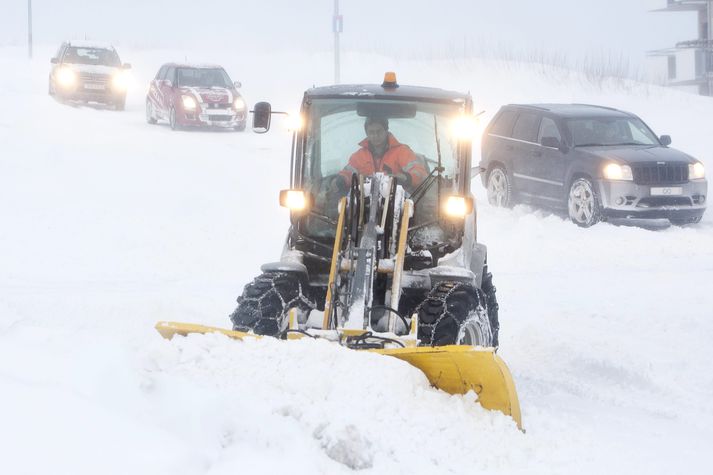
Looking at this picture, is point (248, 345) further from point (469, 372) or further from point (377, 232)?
point (377, 232)

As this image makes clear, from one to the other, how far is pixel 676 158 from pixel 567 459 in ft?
38.6

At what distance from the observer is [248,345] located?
600 centimetres

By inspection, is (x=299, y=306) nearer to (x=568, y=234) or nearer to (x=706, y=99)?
(x=568, y=234)

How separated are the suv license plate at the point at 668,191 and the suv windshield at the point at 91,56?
1729 cm

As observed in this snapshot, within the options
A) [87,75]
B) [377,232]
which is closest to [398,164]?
[377,232]

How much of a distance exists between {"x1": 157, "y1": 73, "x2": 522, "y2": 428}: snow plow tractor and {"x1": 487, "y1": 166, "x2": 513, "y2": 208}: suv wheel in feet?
32.9

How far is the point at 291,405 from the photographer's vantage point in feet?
17.5

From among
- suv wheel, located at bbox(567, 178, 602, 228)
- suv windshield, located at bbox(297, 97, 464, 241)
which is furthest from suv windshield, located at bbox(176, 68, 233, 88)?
suv windshield, located at bbox(297, 97, 464, 241)

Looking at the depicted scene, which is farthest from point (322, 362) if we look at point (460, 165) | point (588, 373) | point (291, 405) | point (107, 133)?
point (107, 133)

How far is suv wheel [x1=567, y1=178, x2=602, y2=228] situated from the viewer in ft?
53.4

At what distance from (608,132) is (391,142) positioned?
10362mm

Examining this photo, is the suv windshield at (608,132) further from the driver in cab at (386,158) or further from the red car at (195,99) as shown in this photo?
the red car at (195,99)

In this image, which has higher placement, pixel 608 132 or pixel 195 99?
pixel 195 99

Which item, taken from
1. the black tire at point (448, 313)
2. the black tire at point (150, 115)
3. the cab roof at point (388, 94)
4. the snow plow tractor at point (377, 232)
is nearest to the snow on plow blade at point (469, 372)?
the snow plow tractor at point (377, 232)
